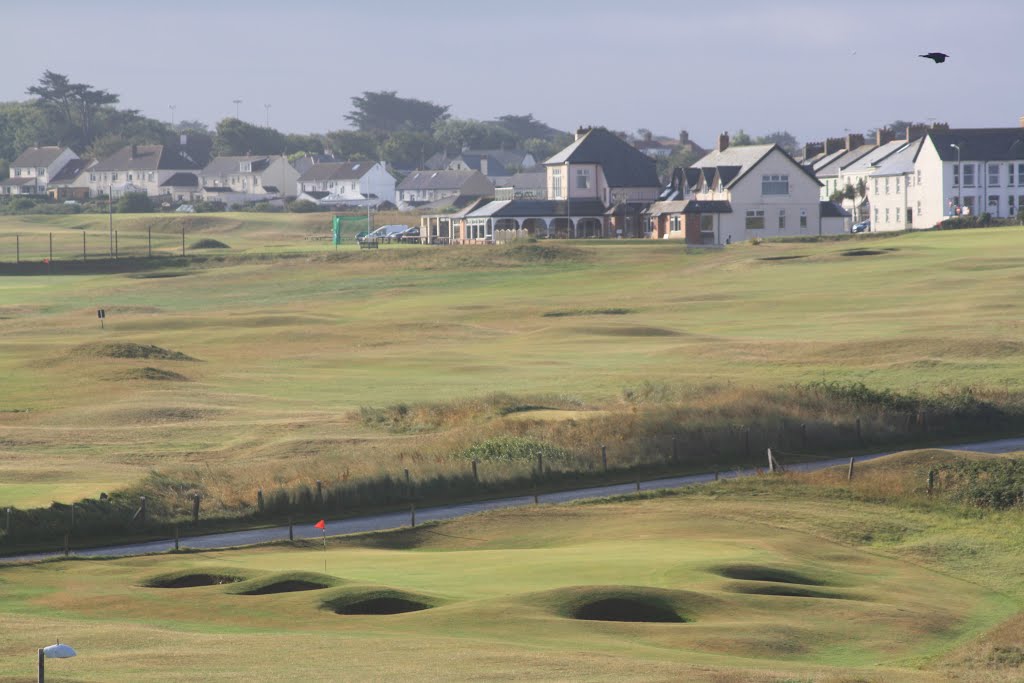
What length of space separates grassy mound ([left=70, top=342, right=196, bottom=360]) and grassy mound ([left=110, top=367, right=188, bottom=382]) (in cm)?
514

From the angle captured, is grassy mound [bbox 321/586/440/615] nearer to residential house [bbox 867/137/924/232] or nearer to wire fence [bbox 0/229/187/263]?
wire fence [bbox 0/229/187/263]

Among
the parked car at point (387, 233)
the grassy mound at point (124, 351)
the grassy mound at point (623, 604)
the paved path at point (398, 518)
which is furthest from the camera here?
the parked car at point (387, 233)

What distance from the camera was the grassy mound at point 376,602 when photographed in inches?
1277

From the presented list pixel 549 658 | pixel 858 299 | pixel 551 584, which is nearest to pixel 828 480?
pixel 551 584

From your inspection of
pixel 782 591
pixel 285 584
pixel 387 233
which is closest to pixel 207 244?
pixel 387 233

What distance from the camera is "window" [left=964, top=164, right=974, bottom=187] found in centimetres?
15138

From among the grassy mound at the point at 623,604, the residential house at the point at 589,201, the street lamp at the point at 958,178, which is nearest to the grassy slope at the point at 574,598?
the grassy mound at the point at 623,604

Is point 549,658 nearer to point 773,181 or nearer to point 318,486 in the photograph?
point 318,486

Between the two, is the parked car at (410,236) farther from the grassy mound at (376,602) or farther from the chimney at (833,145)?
the grassy mound at (376,602)

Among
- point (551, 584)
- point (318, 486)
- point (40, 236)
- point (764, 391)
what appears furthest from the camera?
point (40, 236)

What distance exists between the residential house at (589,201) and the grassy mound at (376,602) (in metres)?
124

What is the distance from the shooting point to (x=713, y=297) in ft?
357

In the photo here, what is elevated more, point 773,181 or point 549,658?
point 773,181

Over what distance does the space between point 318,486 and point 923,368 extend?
34.7 metres
